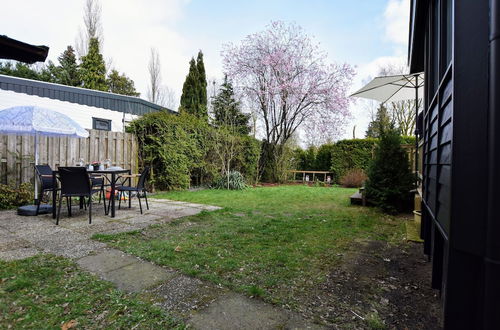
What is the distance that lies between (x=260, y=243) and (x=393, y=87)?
5.46 meters

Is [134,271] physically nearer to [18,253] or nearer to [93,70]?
[18,253]

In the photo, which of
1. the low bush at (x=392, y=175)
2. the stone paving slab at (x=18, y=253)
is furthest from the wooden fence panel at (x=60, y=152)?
the low bush at (x=392, y=175)

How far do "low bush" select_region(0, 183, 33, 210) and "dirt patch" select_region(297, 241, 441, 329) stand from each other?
5891 mm

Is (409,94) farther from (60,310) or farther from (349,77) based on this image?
(60,310)

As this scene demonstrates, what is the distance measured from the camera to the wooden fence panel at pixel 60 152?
5500 mm

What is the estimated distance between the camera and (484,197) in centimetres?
88

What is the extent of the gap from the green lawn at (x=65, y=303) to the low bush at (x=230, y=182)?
7.31 meters

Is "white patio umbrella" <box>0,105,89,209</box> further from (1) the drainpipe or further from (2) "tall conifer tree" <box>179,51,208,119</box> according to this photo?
(2) "tall conifer tree" <box>179,51,208,119</box>

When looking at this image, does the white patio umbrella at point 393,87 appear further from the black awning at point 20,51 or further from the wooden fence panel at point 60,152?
the wooden fence panel at point 60,152

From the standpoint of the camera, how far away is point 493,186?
0.84 m

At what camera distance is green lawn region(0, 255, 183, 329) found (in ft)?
5.17

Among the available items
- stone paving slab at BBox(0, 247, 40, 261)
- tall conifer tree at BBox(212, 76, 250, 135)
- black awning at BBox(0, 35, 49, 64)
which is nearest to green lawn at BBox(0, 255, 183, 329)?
stone paving slab at BBox(0, 247, 40, 261)

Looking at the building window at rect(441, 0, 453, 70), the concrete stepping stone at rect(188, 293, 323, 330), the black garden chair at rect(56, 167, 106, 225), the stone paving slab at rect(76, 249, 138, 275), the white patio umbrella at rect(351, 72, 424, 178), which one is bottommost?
the stone paving slab at rect(76, 249, 138, 275)

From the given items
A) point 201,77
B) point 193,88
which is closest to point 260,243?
point 193,88
